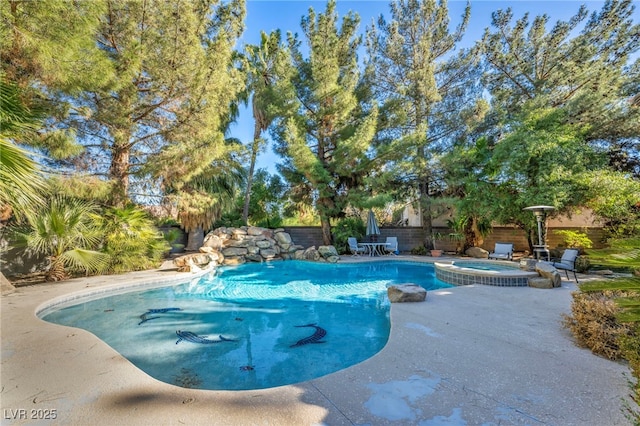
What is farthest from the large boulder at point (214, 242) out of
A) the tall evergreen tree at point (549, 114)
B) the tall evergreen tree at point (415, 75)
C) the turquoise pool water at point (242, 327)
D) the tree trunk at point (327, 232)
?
the tall evergreen tree at point (549, 114)

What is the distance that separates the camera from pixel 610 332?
2979mm

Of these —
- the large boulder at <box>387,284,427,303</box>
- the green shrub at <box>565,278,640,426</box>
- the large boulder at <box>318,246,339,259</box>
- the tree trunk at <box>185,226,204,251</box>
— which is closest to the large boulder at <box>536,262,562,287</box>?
the green shrub at <box>565,278,640,426</box>

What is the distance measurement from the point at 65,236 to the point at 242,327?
19.9 ft

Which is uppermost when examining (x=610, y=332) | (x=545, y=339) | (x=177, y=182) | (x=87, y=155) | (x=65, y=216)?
(x=87, y=155)

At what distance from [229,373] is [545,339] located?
3.97 m

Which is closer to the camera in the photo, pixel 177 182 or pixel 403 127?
pixel 177 182

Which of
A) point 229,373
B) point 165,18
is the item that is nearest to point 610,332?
point 229,373

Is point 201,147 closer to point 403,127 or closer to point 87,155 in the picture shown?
point 87,155

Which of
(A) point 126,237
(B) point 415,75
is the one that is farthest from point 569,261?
(A) point 126,237

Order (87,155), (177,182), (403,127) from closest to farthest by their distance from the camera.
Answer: (87,155), (177,182), (403,127)

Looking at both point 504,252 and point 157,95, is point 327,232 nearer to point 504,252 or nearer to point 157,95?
point 504,252

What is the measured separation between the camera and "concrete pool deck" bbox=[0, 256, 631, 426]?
2016 millimetres

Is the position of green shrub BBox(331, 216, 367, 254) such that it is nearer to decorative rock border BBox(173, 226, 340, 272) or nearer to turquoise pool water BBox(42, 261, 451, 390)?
decorative rock border BBox(173, 226, 340, 272)

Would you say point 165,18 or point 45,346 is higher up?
point 165,18
